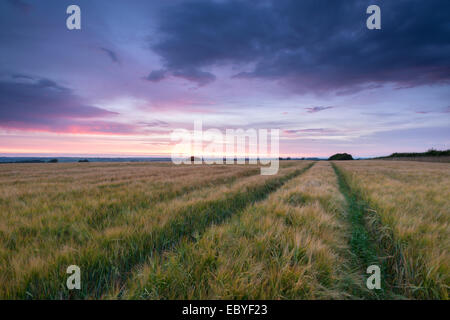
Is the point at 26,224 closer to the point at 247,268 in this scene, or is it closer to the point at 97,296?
the point at 97,296

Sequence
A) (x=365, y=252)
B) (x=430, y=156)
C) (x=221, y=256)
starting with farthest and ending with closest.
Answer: (x=430, y=156), (x=365, y=252), (x=221, y=256)

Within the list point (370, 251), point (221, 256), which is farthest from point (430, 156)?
point (221, 256)

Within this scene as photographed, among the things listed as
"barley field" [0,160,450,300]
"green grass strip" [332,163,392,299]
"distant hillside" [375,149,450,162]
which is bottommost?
"green grass strip" [332,163,392,299]

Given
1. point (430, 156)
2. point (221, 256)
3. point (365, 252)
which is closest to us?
point (221, 256)

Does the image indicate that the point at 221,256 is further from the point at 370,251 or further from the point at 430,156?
the point at 430,156

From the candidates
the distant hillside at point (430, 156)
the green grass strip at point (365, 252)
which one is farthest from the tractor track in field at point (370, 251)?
the distant hillside at point (430, 156)

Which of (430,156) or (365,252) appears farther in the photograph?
(430,156)

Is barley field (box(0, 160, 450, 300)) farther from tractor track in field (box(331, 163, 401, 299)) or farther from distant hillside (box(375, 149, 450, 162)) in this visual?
distant hillside (box(375, 149, 450, 162))

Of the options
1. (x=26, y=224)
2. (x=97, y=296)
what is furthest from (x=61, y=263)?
(x=26, y=224)

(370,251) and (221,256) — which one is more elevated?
(221,256)

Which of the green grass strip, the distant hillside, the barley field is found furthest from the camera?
the distant hillside

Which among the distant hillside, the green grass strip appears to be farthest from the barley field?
the distant hillside

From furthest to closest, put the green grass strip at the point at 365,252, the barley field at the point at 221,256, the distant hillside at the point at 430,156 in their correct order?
1. the distant hillside at the point at 430,156
2. the green grass strip at the point at 365,252
3. the barley field at the point at 221,256

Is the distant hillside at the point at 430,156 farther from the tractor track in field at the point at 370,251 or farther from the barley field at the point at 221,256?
the barley field at the point at 221,256
